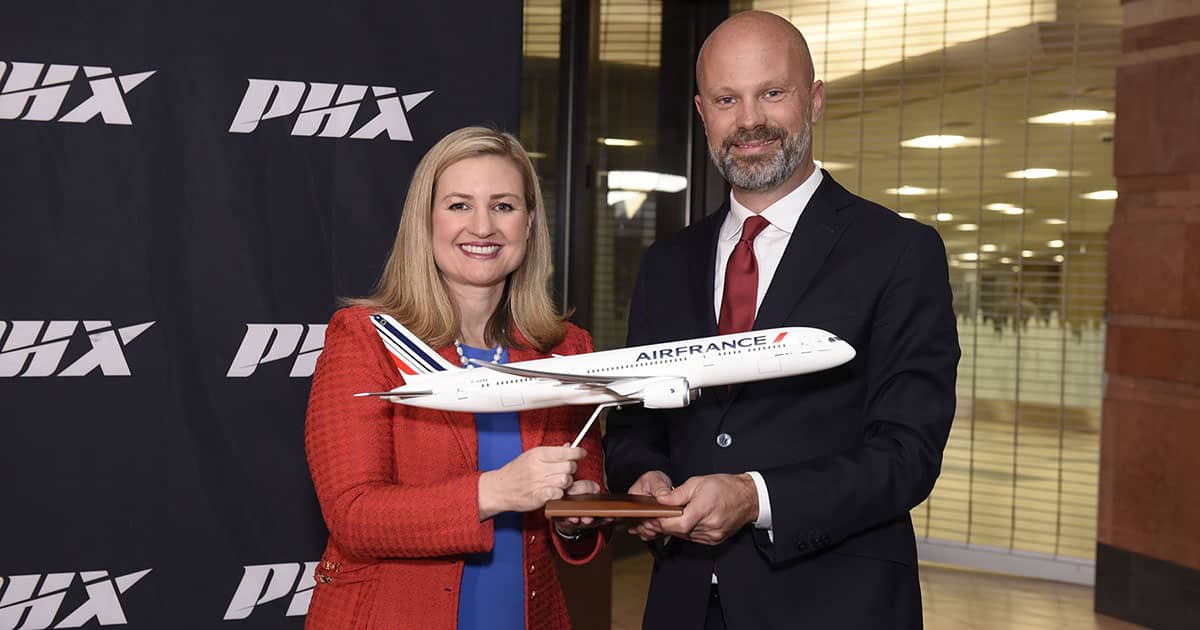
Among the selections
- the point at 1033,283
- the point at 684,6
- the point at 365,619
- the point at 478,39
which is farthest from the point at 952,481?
the point at 365,619

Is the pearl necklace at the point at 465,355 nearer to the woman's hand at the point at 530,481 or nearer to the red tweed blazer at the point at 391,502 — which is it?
the red tweed blazer at the point at 391,502

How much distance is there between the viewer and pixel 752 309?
2.90 metres

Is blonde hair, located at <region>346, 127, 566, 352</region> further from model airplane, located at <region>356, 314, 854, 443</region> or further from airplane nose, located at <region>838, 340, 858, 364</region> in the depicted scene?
airplane nose, located at <region>838, 340, 858, 364</region>

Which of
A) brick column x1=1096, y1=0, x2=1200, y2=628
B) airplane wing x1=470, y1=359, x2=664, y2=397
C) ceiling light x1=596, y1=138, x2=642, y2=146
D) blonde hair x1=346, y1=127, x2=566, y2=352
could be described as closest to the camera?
airplane wing x1=470, y1=359, x2=664, y2=397

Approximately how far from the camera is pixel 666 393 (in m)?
2.74

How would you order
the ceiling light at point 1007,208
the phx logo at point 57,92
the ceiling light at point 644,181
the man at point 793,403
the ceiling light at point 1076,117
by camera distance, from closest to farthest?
1. the man at point 793,403
2. the phx logo at point 57,92
3. the ceiling light at point 1076,117
4. the ceiling light at point 644,181
5. the ceiling light at point 1007,208

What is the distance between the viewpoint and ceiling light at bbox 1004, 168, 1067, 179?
8.48 metres

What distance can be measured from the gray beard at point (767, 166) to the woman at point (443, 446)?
0.61 metres

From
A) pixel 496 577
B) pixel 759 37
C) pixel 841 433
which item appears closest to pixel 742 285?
pixel 841 433

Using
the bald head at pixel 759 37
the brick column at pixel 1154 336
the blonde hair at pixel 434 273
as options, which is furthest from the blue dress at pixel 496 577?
the brick column at pixel 1154 336

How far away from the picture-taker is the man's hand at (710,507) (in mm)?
2457

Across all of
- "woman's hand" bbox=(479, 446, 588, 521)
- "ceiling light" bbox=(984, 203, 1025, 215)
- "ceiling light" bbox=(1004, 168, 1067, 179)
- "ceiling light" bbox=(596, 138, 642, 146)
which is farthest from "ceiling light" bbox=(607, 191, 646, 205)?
"woman's hand" bbox=(479, 446, 588, 521)

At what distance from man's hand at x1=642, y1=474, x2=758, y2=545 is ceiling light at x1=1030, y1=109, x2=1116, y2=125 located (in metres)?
7.11

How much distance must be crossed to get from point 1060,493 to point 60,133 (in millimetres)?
7835
